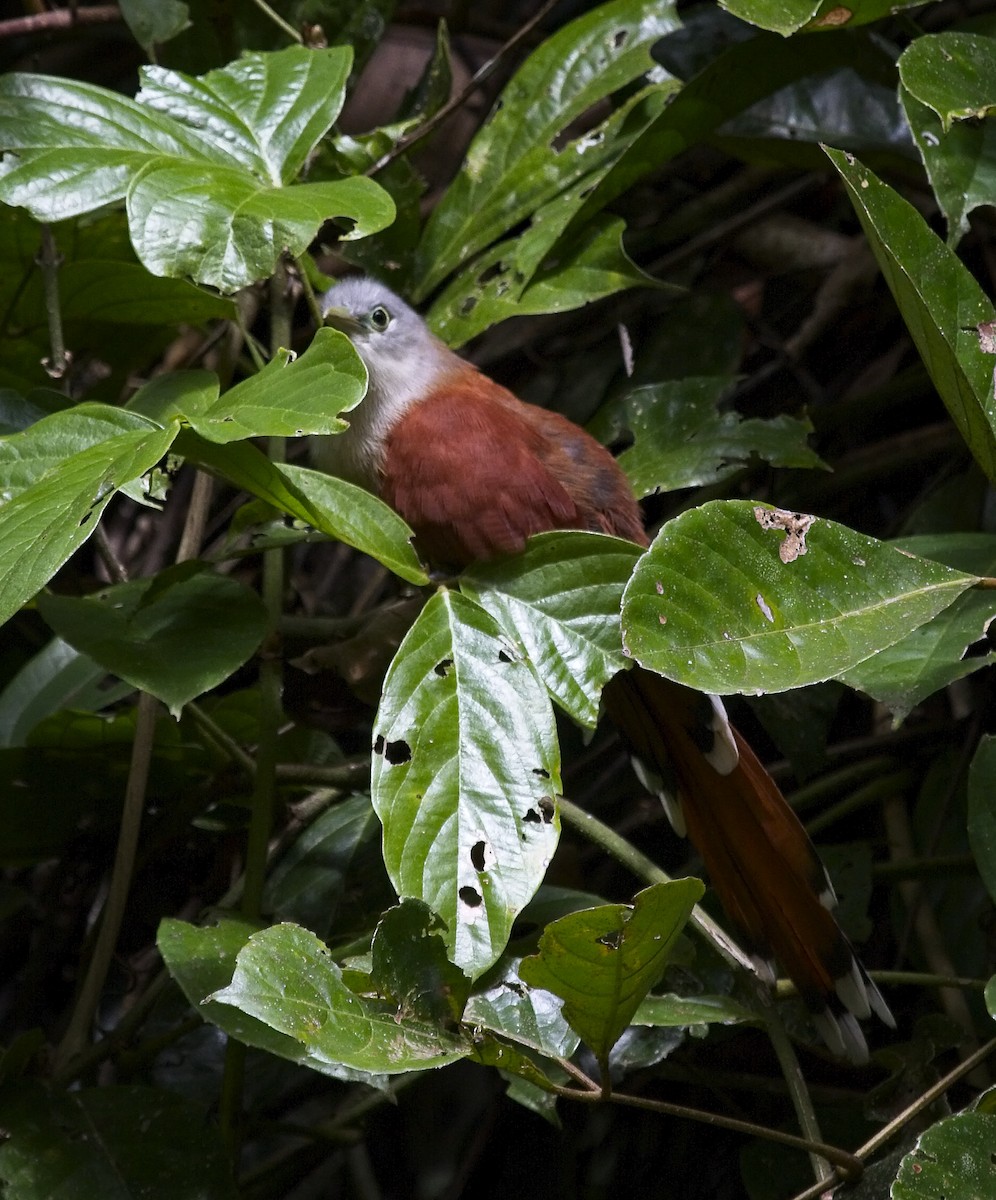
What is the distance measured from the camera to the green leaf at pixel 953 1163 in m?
0.99

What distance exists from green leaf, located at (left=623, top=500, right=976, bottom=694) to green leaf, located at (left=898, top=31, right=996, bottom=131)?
20.3 inches

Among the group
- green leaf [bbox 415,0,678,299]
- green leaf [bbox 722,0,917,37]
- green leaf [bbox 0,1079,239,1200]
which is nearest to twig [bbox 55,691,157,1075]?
green leaf [bbox 0,1079,239,1200]

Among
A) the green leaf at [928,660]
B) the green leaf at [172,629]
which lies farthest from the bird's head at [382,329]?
the green leaf at [928,660]

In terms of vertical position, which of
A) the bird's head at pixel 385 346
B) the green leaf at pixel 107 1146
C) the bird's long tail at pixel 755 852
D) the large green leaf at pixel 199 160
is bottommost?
the green leaf at pixel 107 1146

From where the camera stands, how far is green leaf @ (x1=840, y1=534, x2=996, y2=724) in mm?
1224

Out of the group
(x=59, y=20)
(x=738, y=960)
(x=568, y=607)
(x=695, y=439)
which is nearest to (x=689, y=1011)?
(x=738, y=960)

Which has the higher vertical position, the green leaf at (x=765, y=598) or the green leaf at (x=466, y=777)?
the green leaf at (x=765, y=598)

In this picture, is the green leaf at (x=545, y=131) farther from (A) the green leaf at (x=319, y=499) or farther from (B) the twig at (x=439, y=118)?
(A) the green leaf at (x=319, y=499)

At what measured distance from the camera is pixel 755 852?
60.6 inches

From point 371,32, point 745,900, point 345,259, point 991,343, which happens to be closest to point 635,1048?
point 745,900

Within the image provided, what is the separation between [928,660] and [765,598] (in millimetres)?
255

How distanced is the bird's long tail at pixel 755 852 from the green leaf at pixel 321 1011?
63 centimetres

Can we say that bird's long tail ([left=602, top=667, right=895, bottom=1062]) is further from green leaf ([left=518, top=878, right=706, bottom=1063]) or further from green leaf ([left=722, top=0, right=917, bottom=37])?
green leaf ([left=722, top=0, right=917, bottom=37])

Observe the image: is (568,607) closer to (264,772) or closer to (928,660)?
(928,660)
